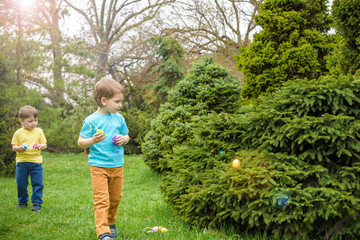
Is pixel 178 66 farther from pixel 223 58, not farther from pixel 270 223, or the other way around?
pixel 270 223

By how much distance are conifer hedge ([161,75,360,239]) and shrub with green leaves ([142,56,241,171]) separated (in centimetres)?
242

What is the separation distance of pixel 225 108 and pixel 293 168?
3329 millimetres

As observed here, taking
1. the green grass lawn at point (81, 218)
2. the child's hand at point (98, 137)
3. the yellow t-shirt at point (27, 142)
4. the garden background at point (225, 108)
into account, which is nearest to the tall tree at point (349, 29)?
the garden background at point (225, 108)

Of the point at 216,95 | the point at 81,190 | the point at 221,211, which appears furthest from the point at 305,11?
the point at 81,190

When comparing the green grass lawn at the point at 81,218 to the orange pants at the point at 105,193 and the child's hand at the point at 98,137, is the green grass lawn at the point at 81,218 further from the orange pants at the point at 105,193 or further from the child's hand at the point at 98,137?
the child's hand at the point at 98,137

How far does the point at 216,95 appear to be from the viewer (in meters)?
6.11

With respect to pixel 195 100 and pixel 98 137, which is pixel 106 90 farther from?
pixel 195 100

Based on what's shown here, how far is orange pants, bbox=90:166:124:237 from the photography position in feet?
9.79

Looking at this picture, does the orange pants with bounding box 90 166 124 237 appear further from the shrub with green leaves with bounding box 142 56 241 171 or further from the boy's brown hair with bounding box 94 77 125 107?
the shrub with green leaves with bounding box 142 56 241 171

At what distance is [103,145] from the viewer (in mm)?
3170

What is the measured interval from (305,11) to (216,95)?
378cm

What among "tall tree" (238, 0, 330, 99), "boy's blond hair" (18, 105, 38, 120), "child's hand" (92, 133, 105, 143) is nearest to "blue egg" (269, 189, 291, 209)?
"child's hand" (92, 133, 105, 143)

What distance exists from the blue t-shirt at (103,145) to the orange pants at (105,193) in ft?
0.25

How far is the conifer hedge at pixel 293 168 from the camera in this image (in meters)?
2.64
